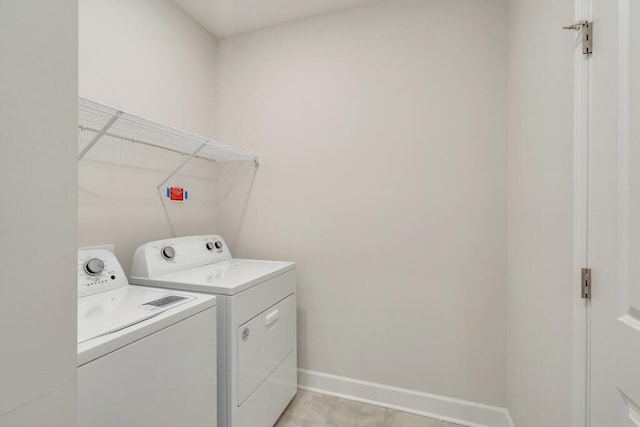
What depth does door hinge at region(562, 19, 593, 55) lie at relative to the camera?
0.84 m

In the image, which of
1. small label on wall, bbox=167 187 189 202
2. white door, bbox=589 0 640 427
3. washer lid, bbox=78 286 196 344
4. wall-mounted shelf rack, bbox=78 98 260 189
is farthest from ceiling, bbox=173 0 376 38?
washer lid, bbox=78 286 196 344

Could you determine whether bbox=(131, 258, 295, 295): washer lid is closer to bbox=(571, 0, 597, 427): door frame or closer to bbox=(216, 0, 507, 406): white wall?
bbox=(216, 0, 507, 406): white wall

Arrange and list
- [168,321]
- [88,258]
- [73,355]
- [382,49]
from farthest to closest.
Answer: [382,49]
[88,258]
[168,321]
[73,355]

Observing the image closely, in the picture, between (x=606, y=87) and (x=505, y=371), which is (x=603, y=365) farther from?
(x=505, y=371)

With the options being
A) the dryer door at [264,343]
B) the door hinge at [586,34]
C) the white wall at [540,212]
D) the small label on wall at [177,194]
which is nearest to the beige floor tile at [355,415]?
the dryer door at [264,343]

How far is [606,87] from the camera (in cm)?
78

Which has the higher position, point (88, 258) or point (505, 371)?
point (88, 258)

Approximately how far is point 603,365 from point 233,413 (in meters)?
1.34

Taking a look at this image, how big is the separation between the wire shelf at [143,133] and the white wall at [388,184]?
28cm

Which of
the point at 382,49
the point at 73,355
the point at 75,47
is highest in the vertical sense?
the point at 382,49

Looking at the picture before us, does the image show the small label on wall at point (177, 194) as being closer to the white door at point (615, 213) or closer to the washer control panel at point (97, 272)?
the washer control panel at point (97, 272)

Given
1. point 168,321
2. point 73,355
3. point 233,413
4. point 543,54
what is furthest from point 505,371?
point 73,355

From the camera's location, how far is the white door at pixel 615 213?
686 mm

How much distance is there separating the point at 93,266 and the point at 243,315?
2.32ft
